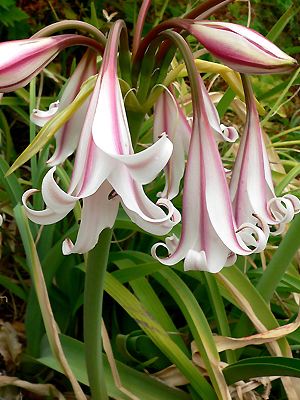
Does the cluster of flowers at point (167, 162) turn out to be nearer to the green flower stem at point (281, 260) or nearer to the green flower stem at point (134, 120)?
the green flower stem at point (134, 120)

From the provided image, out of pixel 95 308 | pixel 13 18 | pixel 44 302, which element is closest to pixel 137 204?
pixel 95 308

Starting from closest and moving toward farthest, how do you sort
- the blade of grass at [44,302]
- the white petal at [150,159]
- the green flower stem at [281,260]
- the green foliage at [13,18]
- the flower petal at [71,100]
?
the white petal at [150,159] < the flower petal at [71,100] < the blade of grass at [44,302] < the green flower stem at [281,260] < the green foliage at [13,18]

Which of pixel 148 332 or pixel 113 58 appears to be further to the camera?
pixel 148 332

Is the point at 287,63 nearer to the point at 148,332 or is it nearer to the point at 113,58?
the point at 113,58

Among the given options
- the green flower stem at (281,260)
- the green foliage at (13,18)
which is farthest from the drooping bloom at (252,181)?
the green foliage at (13,18)

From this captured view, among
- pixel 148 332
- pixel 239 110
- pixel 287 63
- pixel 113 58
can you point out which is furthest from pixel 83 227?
pixel 239 110
